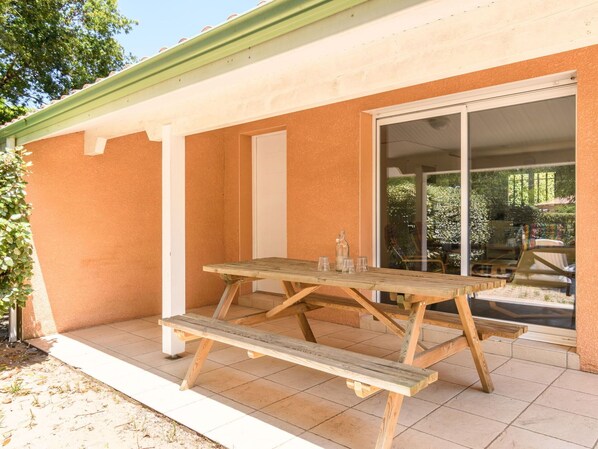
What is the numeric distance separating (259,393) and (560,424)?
1.91 m

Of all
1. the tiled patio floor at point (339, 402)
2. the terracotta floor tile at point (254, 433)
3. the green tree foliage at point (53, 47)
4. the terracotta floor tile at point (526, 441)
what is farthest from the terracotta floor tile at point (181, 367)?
the green tree foliage at point (53, 47)

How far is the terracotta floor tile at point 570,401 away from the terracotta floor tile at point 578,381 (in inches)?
3.1

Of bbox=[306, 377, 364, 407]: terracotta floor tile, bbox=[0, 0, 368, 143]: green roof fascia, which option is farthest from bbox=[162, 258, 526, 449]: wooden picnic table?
bbox=[0, 0, 368, 143]: green roof fascia

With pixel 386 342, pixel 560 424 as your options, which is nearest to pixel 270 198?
pixel 386 342

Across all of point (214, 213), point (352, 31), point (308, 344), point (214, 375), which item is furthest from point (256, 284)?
point (352, 31)

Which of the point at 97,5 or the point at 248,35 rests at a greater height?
the point at 97,5

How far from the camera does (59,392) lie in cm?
323

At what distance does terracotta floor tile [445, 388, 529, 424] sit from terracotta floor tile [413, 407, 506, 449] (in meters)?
0.08

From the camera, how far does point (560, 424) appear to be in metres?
2.62

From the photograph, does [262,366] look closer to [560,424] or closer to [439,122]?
[560,424]

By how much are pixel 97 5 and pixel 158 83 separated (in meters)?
11.6

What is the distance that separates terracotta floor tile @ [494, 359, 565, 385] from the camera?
337 cm

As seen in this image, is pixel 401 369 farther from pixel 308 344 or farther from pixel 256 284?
pixel 256 284

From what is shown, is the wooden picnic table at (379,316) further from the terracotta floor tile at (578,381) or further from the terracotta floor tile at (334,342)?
the terracotta floor tile at (578,381)
